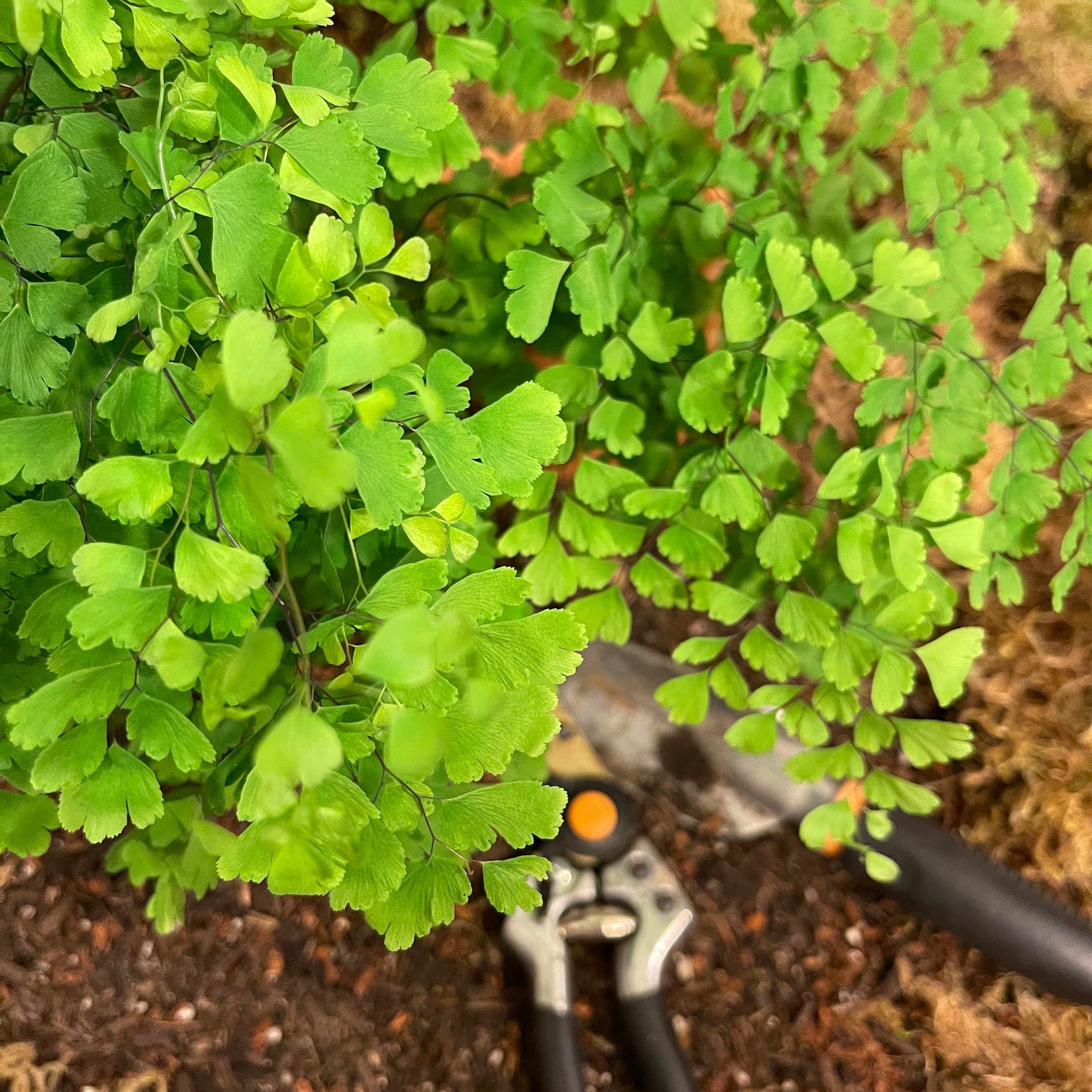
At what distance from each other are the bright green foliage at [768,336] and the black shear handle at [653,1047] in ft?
1.37

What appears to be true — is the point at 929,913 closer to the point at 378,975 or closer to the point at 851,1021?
the point at 851,1021

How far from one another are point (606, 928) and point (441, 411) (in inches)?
30.8

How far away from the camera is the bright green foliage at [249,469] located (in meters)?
0.39

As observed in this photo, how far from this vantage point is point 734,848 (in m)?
1.14

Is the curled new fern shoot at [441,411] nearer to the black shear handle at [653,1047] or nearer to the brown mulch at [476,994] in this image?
the brown mulch at [476,994]

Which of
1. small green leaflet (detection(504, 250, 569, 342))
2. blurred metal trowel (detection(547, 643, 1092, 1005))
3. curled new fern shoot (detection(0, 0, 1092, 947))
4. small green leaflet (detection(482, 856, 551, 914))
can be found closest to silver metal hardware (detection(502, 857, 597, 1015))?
blurred metal trowel (detection(547, 643, 1092, 1005))

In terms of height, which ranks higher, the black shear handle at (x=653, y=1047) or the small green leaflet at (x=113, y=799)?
the small green leaflet at (x=113, y=799)

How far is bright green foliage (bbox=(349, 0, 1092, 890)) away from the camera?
0.64m

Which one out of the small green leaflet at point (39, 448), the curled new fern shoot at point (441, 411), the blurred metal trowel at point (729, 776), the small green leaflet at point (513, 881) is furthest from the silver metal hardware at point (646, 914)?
the small green leaflet at point (39, 448)

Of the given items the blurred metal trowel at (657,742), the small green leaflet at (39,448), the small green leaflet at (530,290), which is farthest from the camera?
the blurred metal trowel at (657,742)

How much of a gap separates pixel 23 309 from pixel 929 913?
1.13 metres

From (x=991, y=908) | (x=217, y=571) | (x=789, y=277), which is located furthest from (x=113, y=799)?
(x=991, y=908)

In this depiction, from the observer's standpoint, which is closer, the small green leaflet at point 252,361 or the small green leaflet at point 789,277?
the small green leaflet at point 252,361

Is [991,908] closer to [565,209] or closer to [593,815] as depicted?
[593,815]
